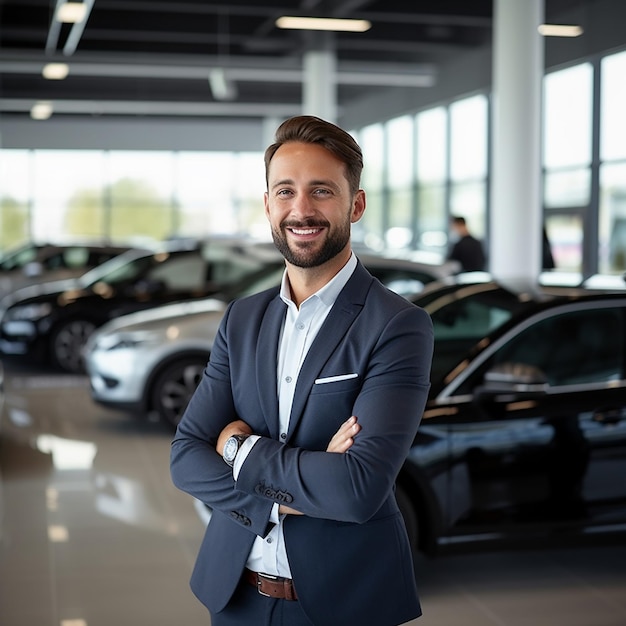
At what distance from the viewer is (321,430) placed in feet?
7.13

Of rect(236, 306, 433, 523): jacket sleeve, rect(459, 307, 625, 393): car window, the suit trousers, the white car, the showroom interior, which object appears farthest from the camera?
the white car

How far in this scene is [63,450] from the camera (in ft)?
25.0

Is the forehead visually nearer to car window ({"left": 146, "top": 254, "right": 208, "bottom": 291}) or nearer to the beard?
the beard

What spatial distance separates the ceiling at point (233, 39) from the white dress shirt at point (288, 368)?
12459 millimetres

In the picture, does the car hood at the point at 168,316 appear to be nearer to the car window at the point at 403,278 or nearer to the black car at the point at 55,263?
the car window at the point at 403,278

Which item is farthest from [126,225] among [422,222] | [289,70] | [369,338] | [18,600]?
[369,338]

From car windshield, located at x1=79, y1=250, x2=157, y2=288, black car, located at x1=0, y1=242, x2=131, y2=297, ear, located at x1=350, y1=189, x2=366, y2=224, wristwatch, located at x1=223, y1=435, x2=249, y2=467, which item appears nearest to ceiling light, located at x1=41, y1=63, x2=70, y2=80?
black car, located at x1=0, y1=242, x2=131, y2=297

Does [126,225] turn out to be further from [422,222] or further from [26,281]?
[26,281]

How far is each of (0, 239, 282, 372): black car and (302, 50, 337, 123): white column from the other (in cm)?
683

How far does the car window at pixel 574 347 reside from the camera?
16.5ft

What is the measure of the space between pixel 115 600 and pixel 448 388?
68.8 inches

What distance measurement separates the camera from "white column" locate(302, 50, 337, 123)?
17.3 meters

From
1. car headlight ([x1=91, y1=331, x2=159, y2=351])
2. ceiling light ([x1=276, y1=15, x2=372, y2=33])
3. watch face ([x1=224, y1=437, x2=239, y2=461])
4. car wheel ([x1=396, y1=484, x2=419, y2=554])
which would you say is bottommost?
car wheel ([x1=396, y1=484, x2=419, y2=554])

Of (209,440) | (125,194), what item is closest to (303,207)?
(209,440)
